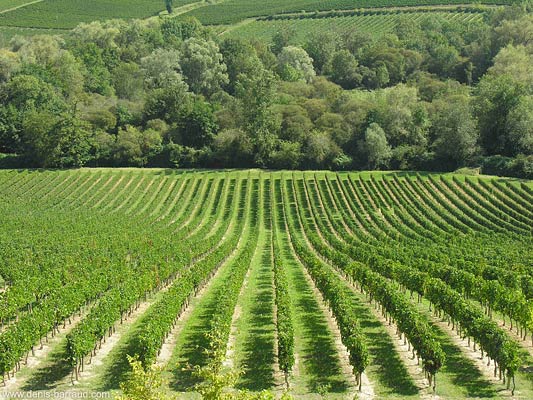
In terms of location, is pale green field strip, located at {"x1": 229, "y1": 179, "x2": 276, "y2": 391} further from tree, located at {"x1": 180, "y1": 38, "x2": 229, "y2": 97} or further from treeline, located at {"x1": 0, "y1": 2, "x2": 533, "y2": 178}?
tree, located at {"x1": 180, "y1": 38, "x2": 229, "y2": 97}

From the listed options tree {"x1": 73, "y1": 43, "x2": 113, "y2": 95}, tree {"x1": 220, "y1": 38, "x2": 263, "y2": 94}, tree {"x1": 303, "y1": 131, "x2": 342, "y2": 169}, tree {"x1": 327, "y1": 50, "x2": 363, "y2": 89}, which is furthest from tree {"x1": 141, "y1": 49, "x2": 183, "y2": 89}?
tree {"x1": 303, "y1": 131, "x2": 342, "y2": 169}

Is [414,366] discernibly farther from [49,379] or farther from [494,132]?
[494,132]

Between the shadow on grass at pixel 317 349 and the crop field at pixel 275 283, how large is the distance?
17 centimetres

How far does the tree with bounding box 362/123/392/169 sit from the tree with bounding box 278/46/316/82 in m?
52.9

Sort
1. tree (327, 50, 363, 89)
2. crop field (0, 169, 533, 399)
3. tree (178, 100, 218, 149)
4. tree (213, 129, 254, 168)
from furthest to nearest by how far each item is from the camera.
A: tree (327, 50, 363, 89) < tree (178, 100, 218, 149) < tree (213, 129, 254, 168) < crop field (0, 169, 533, 399)

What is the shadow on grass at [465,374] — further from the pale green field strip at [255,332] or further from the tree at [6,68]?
the tree at [6,68]

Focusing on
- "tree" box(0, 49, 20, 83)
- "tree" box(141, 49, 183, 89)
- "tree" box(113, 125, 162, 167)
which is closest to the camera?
"tree" box(113, 125, 162, 167)

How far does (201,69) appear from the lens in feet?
547

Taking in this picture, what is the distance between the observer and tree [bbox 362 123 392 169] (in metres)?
123

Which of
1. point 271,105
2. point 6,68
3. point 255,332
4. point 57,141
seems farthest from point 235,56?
point 255,332

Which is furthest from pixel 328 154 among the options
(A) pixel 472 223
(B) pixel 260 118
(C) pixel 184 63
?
(C) pixel 184 63

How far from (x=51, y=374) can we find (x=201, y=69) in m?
136

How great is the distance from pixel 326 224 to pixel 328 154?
104 ft

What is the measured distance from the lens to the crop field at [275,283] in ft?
119
